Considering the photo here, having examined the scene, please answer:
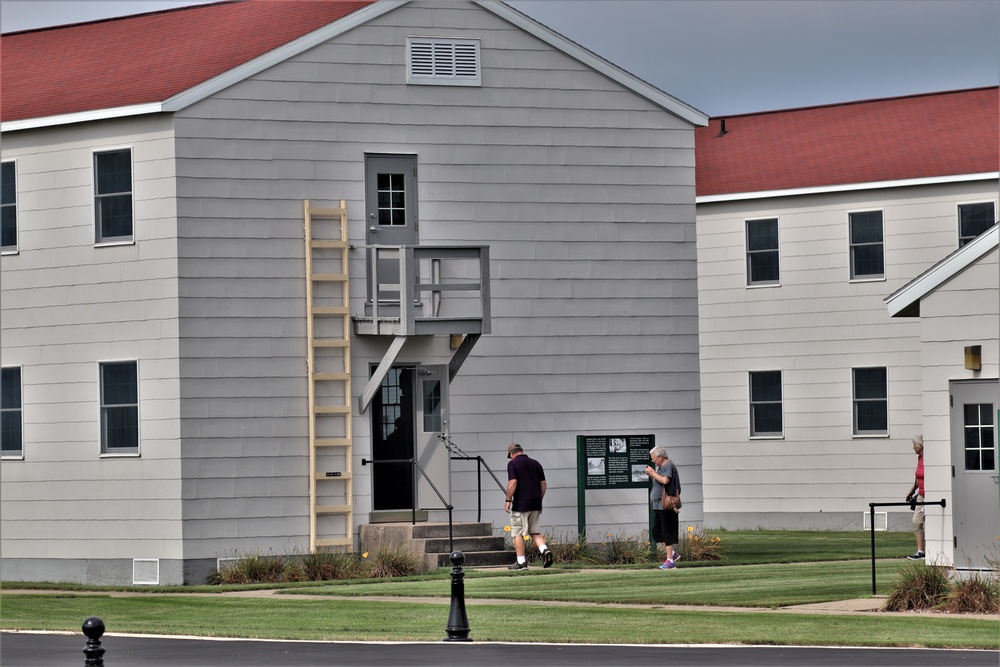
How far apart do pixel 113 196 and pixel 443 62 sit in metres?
5.35

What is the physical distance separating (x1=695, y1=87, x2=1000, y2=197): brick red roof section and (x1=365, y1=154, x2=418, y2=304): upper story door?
11549mm

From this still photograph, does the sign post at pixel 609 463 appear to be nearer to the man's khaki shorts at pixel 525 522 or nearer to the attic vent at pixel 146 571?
the man's khaki shorts at pixel 525 522

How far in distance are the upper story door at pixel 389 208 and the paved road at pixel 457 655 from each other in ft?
32.7

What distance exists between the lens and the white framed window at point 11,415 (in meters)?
26.2

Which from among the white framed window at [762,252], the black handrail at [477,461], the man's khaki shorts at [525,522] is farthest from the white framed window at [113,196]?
the white framed window at [762,252]

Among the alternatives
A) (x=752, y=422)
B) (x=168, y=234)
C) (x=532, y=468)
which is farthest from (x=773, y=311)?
(x=168, y=234)

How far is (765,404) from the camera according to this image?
36250 millimetres

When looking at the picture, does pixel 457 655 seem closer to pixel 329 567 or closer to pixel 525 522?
pixel 329 567

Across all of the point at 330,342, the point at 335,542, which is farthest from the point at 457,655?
the point at 330,342

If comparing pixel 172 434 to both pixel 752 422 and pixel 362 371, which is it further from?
pixel 752 422

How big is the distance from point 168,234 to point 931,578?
1166 centimetres

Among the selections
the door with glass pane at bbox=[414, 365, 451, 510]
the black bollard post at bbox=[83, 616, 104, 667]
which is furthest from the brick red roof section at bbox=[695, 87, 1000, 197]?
the black bollard post at bbox=[83, 616, 104, 667]

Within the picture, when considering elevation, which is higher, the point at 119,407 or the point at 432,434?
the point at 119,407

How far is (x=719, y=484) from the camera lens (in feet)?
120
